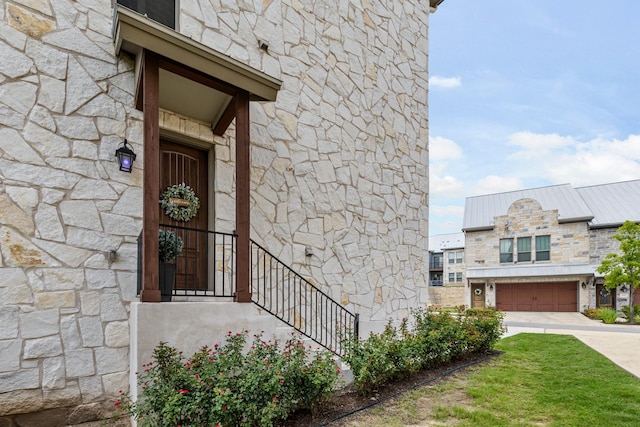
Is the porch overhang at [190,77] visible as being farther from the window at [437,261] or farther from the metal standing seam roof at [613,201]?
the window at [437,261]

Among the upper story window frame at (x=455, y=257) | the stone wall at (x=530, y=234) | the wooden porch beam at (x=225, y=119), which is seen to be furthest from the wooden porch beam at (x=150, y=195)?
the upper story window frame at (x=455, y=257)

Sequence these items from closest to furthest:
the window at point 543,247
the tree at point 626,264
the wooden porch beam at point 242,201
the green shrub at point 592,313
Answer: the wooden porch beam at point 242,201 < the tree at point 626,264 < the green shrub at point 592,313 < the window at point 543,247

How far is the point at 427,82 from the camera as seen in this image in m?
9.85

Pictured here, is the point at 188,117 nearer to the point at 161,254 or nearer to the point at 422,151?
the point at 161,254

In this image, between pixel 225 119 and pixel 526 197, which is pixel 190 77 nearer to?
pixel 225 119

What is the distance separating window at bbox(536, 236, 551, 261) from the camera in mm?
22312

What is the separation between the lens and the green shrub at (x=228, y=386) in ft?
10.3

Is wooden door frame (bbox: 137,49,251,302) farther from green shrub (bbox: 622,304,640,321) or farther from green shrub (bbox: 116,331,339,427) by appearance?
green shrub (bbox: 622,304,640,321)

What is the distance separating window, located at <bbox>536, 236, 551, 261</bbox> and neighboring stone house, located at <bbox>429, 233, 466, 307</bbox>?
17.2 feet

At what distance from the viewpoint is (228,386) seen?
3.35 metres

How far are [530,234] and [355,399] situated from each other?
22.2 metres

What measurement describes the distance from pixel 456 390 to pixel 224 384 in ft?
10.8

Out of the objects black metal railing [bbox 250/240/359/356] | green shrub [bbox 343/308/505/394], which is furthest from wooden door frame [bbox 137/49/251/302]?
green shrub [bbox 343/308/505/394]

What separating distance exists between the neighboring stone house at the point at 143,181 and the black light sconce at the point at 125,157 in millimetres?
67
